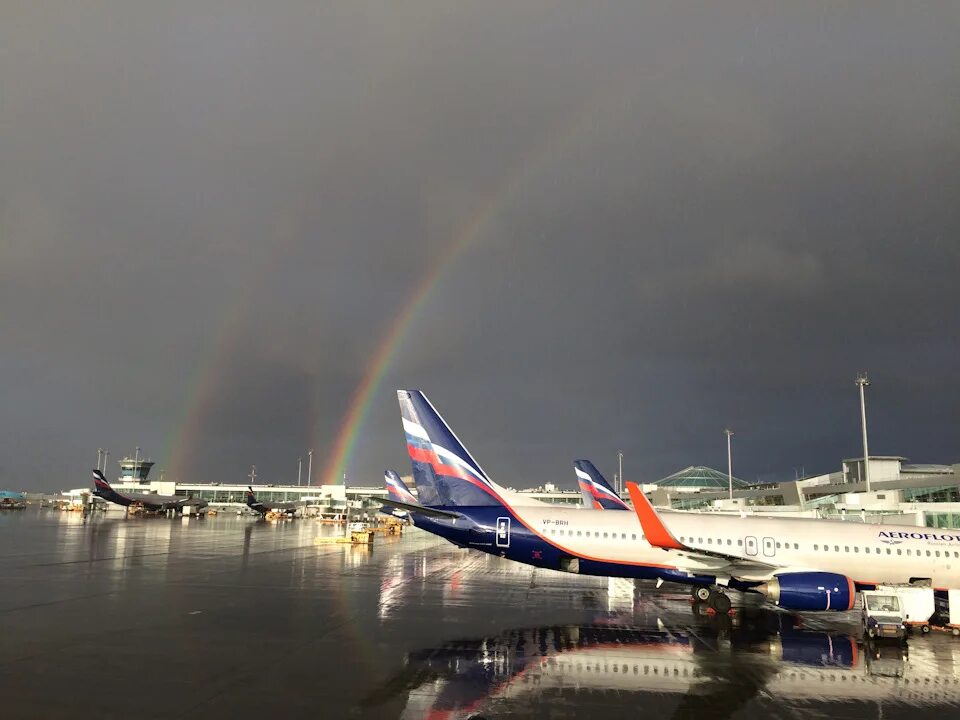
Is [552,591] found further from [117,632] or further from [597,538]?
[117,632]

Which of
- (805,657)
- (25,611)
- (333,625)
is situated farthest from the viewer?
(25,611)

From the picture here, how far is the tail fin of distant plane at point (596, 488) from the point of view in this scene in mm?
53375

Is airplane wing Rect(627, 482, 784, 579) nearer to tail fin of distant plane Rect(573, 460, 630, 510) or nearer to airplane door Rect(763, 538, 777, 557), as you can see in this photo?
airplane door Rect(763, 538, 777, 557)

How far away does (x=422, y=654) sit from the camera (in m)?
17.9

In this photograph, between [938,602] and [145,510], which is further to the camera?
[145,510]

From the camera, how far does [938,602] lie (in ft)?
92.2

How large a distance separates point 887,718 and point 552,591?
20349 millimetres

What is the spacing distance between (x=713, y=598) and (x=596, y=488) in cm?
2843

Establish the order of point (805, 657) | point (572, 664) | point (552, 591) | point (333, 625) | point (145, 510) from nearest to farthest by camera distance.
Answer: point (572, 664) < point (805, 657) < point (333, 625) < point (552, 591) < point (145, 510)

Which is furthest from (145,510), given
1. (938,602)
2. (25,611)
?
(938,602)

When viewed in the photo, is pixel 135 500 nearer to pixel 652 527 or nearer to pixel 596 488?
pixel 596 488

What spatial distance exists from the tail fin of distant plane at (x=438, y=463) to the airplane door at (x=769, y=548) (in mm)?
11351

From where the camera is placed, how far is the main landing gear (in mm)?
25922

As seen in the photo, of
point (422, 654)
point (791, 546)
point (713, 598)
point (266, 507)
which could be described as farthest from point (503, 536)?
point (266, 507)
